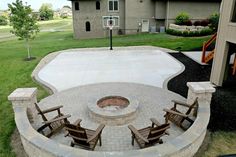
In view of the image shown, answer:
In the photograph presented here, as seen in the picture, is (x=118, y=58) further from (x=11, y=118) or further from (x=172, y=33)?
(x=172, y=33)

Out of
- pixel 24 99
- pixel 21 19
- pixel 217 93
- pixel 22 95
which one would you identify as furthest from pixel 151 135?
pixel 21 19

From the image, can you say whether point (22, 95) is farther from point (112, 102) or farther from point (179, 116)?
point (179, 116)

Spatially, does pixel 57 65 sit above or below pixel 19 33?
below

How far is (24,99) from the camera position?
23.5ft

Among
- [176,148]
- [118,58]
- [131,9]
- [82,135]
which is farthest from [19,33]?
[131,9]

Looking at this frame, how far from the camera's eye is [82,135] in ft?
18.9

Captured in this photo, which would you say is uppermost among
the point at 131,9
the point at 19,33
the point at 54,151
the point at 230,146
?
the point at 131,9

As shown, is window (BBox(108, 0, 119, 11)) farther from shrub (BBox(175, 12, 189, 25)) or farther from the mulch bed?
the mulch bed

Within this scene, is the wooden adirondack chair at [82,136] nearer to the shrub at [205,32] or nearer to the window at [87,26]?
the shrub at [205,32]

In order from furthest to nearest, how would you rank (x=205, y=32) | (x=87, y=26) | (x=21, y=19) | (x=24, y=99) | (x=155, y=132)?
(x=87, y=26) < (x=205, y=32) < (x=21, y=19) < (x=24, y=99) < (x=155, y=132)

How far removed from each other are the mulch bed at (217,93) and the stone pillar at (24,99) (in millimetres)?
6614

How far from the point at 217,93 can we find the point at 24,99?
8.97 metres

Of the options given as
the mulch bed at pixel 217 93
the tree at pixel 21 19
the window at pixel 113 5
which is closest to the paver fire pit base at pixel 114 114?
the mulch bed at pixel 217 93

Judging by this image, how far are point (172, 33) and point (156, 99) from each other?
2268cm
